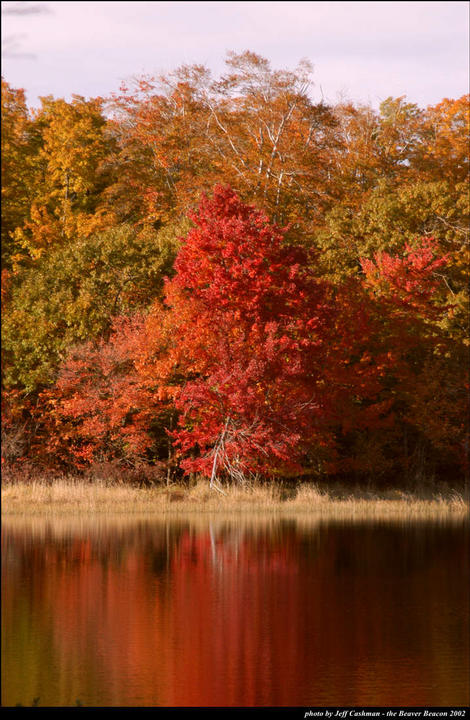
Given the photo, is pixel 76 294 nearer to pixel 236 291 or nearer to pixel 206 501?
pixel 236 291

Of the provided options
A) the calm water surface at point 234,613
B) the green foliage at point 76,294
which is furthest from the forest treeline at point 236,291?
the calm water surface at point 234,613

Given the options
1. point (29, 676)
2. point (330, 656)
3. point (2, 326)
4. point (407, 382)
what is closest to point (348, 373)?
point (407, 382)

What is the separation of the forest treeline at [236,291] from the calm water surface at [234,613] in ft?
21.0

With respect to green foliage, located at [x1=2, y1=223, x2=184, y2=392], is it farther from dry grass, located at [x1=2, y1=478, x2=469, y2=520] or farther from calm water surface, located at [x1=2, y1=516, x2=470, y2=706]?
calm water surface, located at [x1=2, y1=516, x2=470, y2=706]

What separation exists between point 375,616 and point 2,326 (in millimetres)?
23088

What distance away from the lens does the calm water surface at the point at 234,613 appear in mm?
15648

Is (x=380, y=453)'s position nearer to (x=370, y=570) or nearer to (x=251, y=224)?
(x=251, y=224)

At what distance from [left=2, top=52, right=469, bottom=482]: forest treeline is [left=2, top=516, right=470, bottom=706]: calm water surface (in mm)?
6395

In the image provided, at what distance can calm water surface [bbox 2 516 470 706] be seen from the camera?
15.6m

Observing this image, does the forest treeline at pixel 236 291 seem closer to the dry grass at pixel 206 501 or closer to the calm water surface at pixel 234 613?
the dry grass at pixel 206 501

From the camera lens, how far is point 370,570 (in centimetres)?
2605

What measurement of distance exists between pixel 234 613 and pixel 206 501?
1453 centimetres

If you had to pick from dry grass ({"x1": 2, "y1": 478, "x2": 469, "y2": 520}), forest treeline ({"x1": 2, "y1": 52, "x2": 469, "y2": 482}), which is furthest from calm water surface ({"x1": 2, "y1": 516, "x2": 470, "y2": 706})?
forest treeline ({"x1": 2, "y1": 52, "x2": 469, "y2": 482})

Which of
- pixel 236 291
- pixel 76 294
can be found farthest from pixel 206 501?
pixel 76 294
